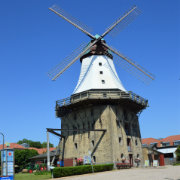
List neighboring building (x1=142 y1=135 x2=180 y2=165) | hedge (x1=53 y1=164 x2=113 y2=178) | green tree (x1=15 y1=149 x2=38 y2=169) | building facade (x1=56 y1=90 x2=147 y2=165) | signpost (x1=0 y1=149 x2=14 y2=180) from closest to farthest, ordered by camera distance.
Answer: signpost (x1=0 y1=149 x2=14 y2=180) → hedge (x1=53 y1=164 x2=113 y2=178) → building facade (x1=56 y1=90 x2=147 y2=165) → green tree (x1=15 y1=149 x2=38 y2=169) → neighboring building (x1=142 y1=135 x2=180 y2=165)

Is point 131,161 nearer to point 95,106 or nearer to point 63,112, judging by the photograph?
point 95,106

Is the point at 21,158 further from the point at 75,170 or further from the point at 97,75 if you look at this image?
the point at 75,170

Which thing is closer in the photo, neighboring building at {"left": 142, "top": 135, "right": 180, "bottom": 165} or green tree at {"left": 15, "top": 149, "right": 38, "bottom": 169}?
green tree at {"left": 15, "top": 149, "right": 38, "bottom": 169}

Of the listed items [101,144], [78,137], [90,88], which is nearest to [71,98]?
[90,88]

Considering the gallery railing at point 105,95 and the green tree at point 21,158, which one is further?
the green tree at point 21,158

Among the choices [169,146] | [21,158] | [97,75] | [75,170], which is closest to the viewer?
[75,170]

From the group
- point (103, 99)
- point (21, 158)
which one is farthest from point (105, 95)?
point (21, 158)

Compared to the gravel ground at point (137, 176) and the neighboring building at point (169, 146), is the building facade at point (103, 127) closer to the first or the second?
the gravel ground at point (137, 176)

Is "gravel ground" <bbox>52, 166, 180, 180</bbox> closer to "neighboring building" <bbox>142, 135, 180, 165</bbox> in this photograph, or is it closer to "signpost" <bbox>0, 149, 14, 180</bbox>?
"signpost" <bbox>0, 149, 14, 180</bbox>

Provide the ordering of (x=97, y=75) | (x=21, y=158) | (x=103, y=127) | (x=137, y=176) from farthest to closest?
1. (x=21, y=158)
2. (x=97, y=75)
3. (x=103, y=127)
4. (x=137, y=176)

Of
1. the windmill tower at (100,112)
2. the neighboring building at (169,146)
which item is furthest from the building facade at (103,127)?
the neighboring building at (169,146)

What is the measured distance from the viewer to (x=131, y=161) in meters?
34.6

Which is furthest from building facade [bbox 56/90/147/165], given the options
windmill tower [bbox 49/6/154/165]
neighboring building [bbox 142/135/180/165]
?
neighboring building [bbox 142/135/180/165]

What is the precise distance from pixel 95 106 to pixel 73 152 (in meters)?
8.02
